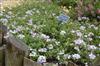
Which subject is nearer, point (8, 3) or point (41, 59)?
point (41, 59)

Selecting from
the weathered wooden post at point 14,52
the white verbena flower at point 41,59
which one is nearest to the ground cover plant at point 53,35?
the white verbena flower at point 41,59

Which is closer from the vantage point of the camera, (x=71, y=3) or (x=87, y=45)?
(x=87, y=45)

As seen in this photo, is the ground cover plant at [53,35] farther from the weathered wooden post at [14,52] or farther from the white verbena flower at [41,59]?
the weathered wooden post at [14,52]

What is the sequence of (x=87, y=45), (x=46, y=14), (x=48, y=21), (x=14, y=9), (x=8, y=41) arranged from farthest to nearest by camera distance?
1. (x=14, y=9)
2. (x=46, y=14)
3. (x=48, y=21)
4. (x=87, y=45)
5. (x=8, y=41)

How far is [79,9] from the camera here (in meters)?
5.03

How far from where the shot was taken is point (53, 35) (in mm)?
3807

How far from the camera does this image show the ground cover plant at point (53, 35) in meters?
3.18

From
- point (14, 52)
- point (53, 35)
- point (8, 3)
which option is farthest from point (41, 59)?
point (8, 3)

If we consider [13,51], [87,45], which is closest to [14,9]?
[87,45]

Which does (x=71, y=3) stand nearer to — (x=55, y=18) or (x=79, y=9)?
(x=79, y=9)

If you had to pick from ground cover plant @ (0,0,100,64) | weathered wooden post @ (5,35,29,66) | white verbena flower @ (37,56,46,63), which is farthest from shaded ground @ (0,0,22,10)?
weathered wooden post @ (5,35,29,66)

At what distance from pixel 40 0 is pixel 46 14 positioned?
1.22 meters

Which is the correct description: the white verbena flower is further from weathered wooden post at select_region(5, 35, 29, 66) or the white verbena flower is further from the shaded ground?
the shaded ground

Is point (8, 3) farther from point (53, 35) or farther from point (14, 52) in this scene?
point (14, 52)
